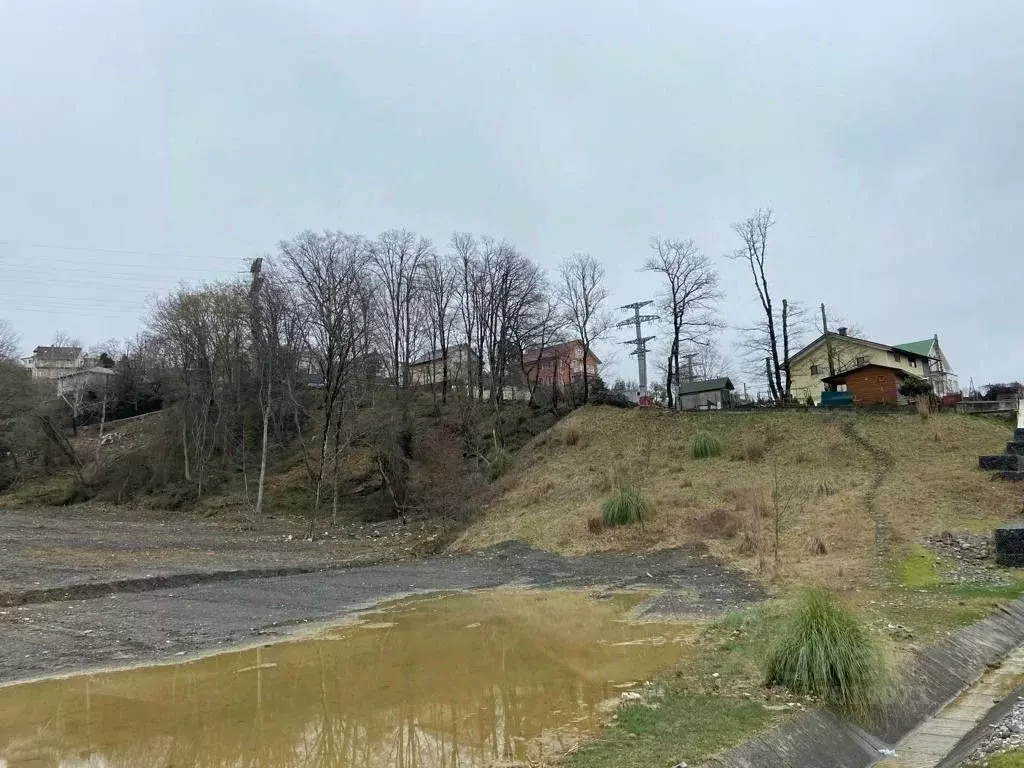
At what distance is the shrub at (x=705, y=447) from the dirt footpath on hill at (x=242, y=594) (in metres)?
12.6

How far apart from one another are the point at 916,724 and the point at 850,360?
2304 inches

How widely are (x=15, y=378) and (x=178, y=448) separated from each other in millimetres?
12447

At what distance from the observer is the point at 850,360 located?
59.8 meters

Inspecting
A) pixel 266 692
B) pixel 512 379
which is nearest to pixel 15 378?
pixel 512 379

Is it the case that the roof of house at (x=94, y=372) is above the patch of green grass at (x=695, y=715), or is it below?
above

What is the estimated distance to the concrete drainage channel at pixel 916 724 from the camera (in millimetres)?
5746

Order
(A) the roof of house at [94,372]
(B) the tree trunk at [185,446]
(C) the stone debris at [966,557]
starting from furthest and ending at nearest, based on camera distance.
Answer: (A) the roof of house at [94,372]
(B) the tree trunk at [185,446]
(C) the stone debris at [966,557]

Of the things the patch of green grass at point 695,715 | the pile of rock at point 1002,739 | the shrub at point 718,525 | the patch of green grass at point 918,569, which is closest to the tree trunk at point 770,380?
the shrub at point 718,525

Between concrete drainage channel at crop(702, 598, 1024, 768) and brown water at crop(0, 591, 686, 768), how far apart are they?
5.44 ft

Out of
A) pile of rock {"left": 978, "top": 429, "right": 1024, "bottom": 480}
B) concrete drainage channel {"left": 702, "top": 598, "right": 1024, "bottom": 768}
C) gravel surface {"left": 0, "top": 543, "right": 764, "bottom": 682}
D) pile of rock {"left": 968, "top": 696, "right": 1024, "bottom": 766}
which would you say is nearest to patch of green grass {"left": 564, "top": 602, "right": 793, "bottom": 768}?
concrete drainage channel {"left": 702, "top": 598, "right": 1024, "bottom": 768}

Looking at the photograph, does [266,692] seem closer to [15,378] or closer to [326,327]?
[326,327]

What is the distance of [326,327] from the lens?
37062 millimetres

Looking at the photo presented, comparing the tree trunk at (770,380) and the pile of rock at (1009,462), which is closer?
the pile of rock at (1009,462)

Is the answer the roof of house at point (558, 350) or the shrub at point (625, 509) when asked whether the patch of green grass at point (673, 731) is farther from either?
the roof of house at point (558, 350)
